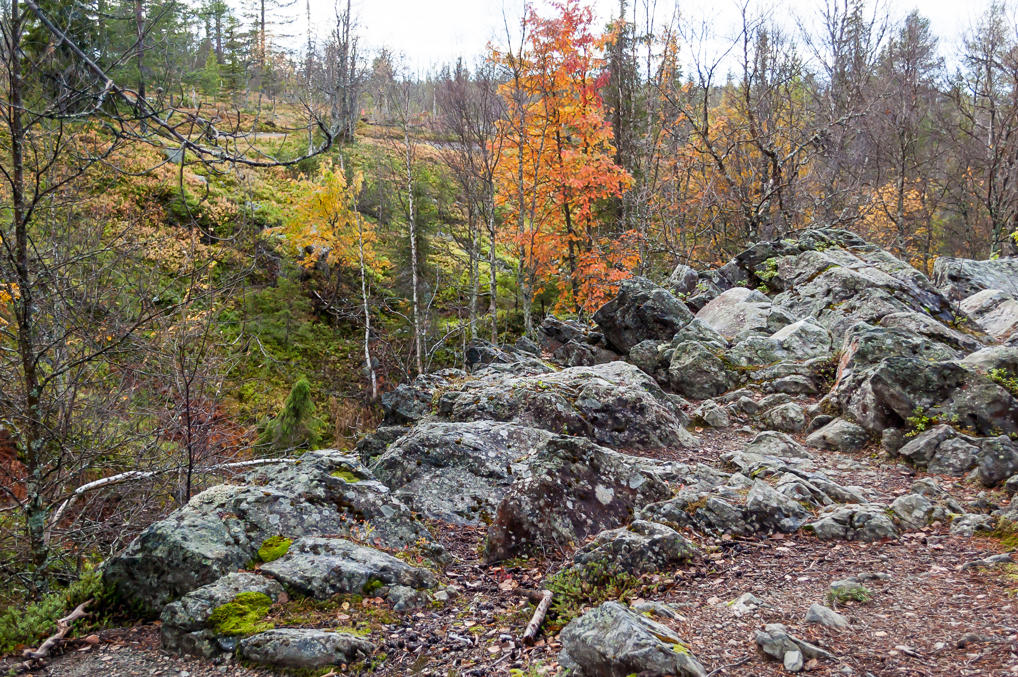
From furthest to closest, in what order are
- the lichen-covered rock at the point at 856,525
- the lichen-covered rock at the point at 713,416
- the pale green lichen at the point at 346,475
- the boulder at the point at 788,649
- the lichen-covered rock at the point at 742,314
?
the lichen-covered rock at the point at 742,314, the lichen-covered rock at the point at 713,416, the pale green lichen at the point at 346,475, the lichen-covered rock at the point at 856,525, the boulder at the point at 788,649

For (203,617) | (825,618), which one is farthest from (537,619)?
(203,617)

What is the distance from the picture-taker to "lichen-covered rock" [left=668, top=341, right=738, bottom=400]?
349 inches

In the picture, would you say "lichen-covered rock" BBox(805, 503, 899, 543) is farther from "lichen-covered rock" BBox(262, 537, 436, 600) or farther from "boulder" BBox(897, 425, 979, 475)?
"lichen-covered rock" BBox(262, 537, 436, 600)

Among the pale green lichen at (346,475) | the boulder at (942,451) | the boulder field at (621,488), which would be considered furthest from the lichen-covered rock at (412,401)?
the boulder at (942,451)

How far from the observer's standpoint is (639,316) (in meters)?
10.3

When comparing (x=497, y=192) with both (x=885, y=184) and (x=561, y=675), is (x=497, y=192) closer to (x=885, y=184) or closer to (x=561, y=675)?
(x=561, y=675)

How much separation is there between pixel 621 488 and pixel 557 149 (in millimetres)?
11306

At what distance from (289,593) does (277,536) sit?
0.67 m

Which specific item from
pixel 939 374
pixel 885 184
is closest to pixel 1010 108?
pixel 885 184

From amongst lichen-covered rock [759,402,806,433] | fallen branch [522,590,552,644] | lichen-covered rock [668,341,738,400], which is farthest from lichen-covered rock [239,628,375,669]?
lichen-covered rock [668,341,738,400]

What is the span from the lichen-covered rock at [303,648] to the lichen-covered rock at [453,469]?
7.25ft

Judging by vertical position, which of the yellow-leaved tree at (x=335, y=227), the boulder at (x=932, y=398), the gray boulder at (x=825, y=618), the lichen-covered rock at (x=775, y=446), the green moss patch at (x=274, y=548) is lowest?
the lichen-covered rock at (x=775, y=446)

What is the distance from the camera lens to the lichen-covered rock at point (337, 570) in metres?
3.76

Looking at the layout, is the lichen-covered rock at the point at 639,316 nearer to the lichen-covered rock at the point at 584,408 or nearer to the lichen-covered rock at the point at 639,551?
the lichen-covered rock at the point at 584,408
